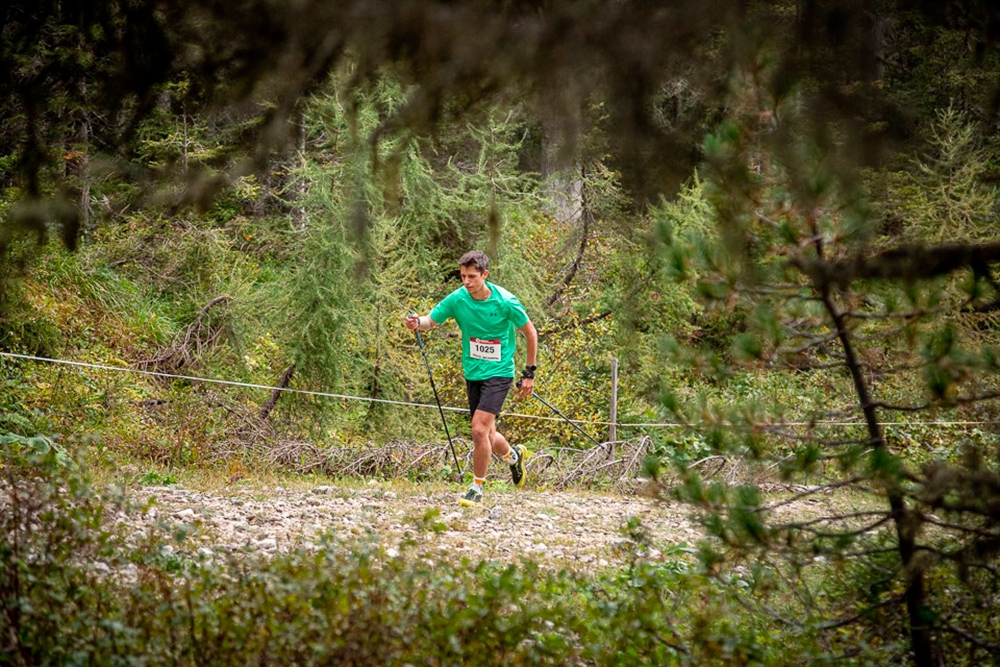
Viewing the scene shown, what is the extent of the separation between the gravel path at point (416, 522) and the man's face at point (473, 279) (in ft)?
5.32

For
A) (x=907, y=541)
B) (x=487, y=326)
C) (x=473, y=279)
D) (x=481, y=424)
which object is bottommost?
(x=907, y=541)

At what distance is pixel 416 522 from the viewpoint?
22.9 ft

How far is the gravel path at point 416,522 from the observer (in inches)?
256

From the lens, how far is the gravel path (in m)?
6.50

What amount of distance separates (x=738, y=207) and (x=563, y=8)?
998mm

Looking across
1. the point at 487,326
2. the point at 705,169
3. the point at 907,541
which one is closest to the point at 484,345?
the point at 487,326

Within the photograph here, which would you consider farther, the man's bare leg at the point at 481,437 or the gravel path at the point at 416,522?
the man's bare leg at the point at 481,437

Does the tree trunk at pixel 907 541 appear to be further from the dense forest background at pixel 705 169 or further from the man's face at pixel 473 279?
the man's face at pixel 473 279

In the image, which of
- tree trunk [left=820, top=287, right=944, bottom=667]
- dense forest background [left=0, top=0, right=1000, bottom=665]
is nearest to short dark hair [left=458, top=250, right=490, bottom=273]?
dense forest background [left=0, top=0, right=1000, bottom=665]

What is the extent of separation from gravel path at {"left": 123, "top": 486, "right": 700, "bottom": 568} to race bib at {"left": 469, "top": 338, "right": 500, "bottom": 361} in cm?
113

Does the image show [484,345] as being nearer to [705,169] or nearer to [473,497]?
[473,497]

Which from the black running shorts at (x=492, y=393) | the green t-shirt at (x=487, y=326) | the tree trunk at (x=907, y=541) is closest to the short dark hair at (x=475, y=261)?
the green t-shirt at (x=487, y=326)

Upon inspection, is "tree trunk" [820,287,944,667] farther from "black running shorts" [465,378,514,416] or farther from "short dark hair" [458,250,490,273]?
"black running shorts" [465,378,514,416]

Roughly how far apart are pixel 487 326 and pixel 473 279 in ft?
1.44
